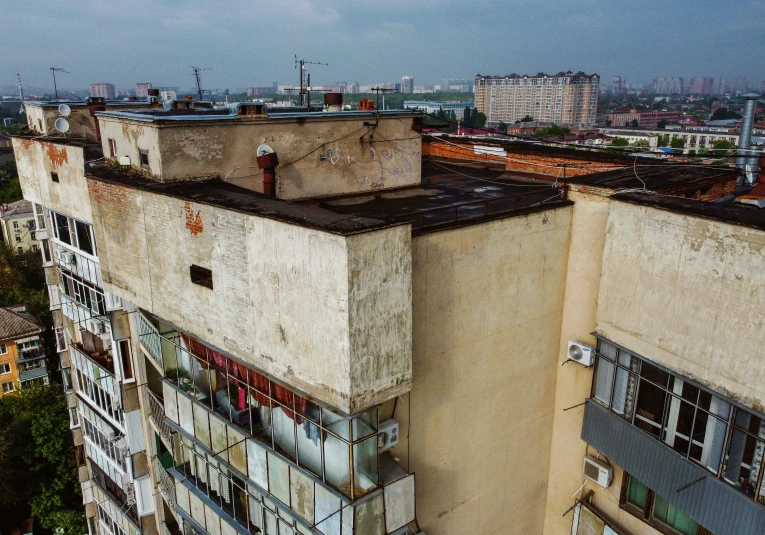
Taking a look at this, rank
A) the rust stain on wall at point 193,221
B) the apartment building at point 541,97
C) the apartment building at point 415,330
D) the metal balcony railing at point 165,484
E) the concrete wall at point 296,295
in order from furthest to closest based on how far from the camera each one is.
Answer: the apartment building at point 541,97 → the metal balcony railing at point 165,484 → the rust stain on wall at point 193,221 → the apartment building at point 415,330 → the concrete wall at point 296,295

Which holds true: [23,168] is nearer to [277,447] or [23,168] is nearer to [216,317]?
[216,317]

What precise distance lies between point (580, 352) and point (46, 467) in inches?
1248

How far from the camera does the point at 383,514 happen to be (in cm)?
752

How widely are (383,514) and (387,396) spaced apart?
6.26ft

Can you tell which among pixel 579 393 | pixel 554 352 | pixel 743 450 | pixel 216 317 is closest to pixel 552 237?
pixel 554 352

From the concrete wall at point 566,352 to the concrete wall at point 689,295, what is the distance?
355 mm

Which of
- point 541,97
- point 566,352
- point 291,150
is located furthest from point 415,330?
point 541,97

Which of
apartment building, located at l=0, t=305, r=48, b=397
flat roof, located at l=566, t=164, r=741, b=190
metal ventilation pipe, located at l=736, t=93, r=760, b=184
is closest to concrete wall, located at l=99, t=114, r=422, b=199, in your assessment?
flat roof, located at l=566, t=164, r=741, b=190

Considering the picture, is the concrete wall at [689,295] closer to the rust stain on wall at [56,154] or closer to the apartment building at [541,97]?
the rust stain on wall at [56,154]

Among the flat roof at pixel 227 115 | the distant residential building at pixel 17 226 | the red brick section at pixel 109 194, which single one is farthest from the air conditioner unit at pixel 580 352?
the distant residential building at pixel 17 226

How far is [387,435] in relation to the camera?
7.63 meters

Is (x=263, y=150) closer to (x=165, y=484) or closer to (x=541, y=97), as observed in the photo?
(x=165, y=484)

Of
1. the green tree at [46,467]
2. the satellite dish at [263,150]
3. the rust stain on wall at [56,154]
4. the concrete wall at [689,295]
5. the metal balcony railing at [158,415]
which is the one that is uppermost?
the satellite dish at [263,150]

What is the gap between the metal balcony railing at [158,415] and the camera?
11.9m
